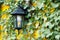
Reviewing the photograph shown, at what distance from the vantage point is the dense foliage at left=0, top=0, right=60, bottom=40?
8.19ft

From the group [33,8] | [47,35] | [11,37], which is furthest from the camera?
[11,37]

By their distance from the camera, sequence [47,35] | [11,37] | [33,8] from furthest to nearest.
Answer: [11,37]
[33,8]
[47,35]

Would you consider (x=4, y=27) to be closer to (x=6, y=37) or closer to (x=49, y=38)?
(x=6, y=37)

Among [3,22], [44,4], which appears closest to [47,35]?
[44,4]

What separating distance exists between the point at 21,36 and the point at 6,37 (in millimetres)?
286

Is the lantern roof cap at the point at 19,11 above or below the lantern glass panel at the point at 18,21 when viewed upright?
above

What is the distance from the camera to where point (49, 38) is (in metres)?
2.53

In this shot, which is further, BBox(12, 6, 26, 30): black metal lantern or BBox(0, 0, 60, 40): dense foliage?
BBox(12, 6, 26, 30): black metal lantern

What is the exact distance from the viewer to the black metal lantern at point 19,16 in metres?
2.70

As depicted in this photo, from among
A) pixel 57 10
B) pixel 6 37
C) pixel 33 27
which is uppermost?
pixel 57 10

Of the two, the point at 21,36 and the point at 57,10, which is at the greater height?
the point at 57,10

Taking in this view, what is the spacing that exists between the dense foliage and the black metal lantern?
7cm

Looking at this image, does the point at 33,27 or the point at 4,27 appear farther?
the point at 4,27

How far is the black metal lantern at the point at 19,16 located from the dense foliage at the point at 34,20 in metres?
0.07
